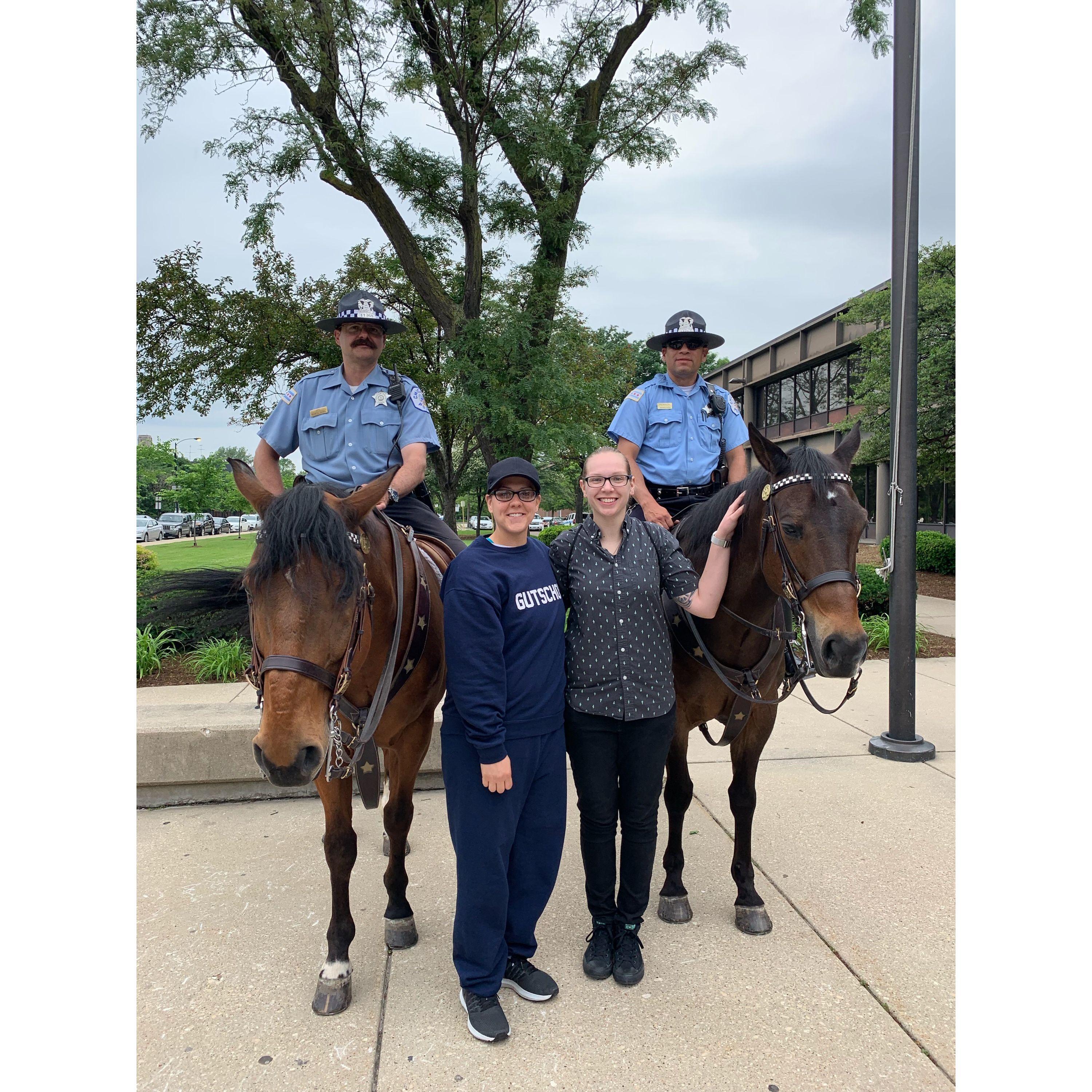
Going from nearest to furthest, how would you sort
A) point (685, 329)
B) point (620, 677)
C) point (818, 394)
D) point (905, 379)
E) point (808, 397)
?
point (620, 677) < point (685, 329) < point (905, 379) < point (818, 394) < point (808, 397)

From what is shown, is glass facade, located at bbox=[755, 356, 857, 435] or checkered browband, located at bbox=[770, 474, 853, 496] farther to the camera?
glass facade, located at bbox=[755, 356, 857, 435]

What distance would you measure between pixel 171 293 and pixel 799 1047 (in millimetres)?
11104

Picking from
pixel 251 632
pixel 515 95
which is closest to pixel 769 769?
pixel 251 632

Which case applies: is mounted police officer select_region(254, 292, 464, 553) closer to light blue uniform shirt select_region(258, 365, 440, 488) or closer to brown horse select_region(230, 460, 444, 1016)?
light blue uniform shirt select_region(258, 365, 440, 488)

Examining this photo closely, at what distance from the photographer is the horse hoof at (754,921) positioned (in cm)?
306

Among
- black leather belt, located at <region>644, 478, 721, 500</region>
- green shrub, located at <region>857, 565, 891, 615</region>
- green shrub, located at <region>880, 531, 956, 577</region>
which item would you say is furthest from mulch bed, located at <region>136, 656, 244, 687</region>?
green shrub, located at <region>880, 531, 956, 577</region>

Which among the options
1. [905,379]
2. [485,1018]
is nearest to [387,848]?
[485,1018]

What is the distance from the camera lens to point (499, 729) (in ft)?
7.78

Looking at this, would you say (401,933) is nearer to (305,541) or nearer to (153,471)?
(305,541)

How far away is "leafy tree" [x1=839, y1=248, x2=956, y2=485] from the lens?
41.4ft

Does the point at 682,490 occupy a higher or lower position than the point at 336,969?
higher

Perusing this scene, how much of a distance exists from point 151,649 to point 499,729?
6.19 m

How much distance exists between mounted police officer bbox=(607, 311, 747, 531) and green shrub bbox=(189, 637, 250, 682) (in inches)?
187

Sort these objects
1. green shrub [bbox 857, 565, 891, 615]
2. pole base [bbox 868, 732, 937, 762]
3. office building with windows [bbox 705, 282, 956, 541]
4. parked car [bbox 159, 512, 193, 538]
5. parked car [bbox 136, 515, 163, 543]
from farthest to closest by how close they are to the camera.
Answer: parked car [bbox 159, 512, 193, 538], parked car [bbox 136, 515, 163, 543], office building with windows [bbox 705, 282, 956, 541], green shrub [bbox 857, 565, 891, 615], pole base [bbox 868, 732, 937, 762]
